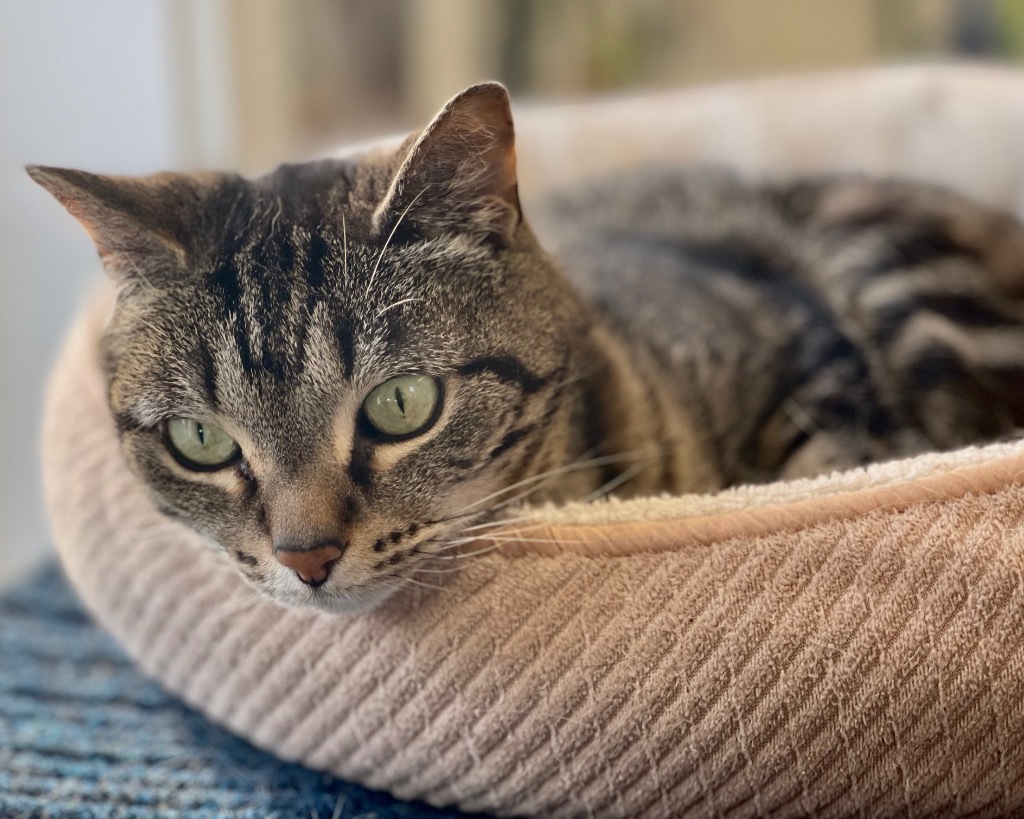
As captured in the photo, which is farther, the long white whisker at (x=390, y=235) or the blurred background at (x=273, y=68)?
the blurred background at (x=273, y=68)

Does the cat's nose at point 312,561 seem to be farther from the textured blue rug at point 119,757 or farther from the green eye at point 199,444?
the textured blue rug at point 119,757

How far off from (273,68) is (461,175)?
1.81 metres

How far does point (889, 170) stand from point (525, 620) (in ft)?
4.20

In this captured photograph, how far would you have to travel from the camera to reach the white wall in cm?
195

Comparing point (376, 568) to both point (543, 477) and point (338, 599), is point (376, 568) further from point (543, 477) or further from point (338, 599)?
point (543, 477)

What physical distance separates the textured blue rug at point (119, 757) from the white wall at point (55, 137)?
2.83 feet

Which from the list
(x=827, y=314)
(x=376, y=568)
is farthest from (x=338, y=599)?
(x=827, y=314)

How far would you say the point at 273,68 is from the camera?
2.42 m

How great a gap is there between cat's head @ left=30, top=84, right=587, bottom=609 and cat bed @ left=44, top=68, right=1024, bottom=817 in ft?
0.30

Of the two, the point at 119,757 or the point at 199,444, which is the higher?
the point at 199,444

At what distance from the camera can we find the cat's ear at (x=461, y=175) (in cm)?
78

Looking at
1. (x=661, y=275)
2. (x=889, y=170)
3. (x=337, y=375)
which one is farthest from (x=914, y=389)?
(x=337, y=375)

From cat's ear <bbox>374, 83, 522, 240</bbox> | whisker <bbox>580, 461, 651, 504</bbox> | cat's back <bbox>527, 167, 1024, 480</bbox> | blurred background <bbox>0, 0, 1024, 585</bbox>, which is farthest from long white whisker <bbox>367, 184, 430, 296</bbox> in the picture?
blurred background <bbox>0, 0, 1024, 585</bbox>

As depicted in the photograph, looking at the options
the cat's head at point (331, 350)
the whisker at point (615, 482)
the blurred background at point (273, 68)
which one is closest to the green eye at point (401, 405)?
the cat's head at point (331, 350)
